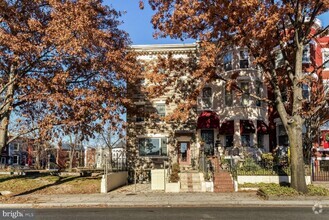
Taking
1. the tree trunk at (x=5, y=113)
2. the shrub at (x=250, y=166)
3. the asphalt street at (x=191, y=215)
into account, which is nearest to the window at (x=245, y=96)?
the shrub at (x=250, y=166)

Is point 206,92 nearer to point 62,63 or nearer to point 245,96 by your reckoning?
point 245,96

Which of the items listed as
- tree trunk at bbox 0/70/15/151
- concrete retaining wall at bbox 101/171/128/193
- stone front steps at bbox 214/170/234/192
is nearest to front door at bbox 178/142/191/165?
concrete retaining wall at bbox 101/171/128/193

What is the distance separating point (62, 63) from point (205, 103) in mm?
15018

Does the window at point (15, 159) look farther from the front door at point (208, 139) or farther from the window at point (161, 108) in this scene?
the front door at point (208, 139)

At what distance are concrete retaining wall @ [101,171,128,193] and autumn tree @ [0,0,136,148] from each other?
124 inches

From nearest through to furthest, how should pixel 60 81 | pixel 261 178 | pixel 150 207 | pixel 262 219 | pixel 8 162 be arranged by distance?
pixel 262 219 < pixel 150 207 < pixel 60 81 < pixel 261 178 < pixel 8 162

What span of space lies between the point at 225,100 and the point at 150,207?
17.3 m

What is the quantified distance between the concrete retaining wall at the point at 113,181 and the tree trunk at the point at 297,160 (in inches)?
421

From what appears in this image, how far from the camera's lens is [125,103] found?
2097 centimetres

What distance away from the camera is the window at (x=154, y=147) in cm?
3047

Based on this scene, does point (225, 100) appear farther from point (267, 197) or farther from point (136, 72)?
point (267, 197)

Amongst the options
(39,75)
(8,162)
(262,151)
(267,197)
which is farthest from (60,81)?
(8,162)

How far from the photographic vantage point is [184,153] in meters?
30.7

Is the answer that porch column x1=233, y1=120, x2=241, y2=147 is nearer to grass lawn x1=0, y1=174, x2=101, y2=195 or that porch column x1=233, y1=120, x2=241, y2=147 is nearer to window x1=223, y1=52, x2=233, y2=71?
window x1=223, y1=52, x2=233, y2=71
